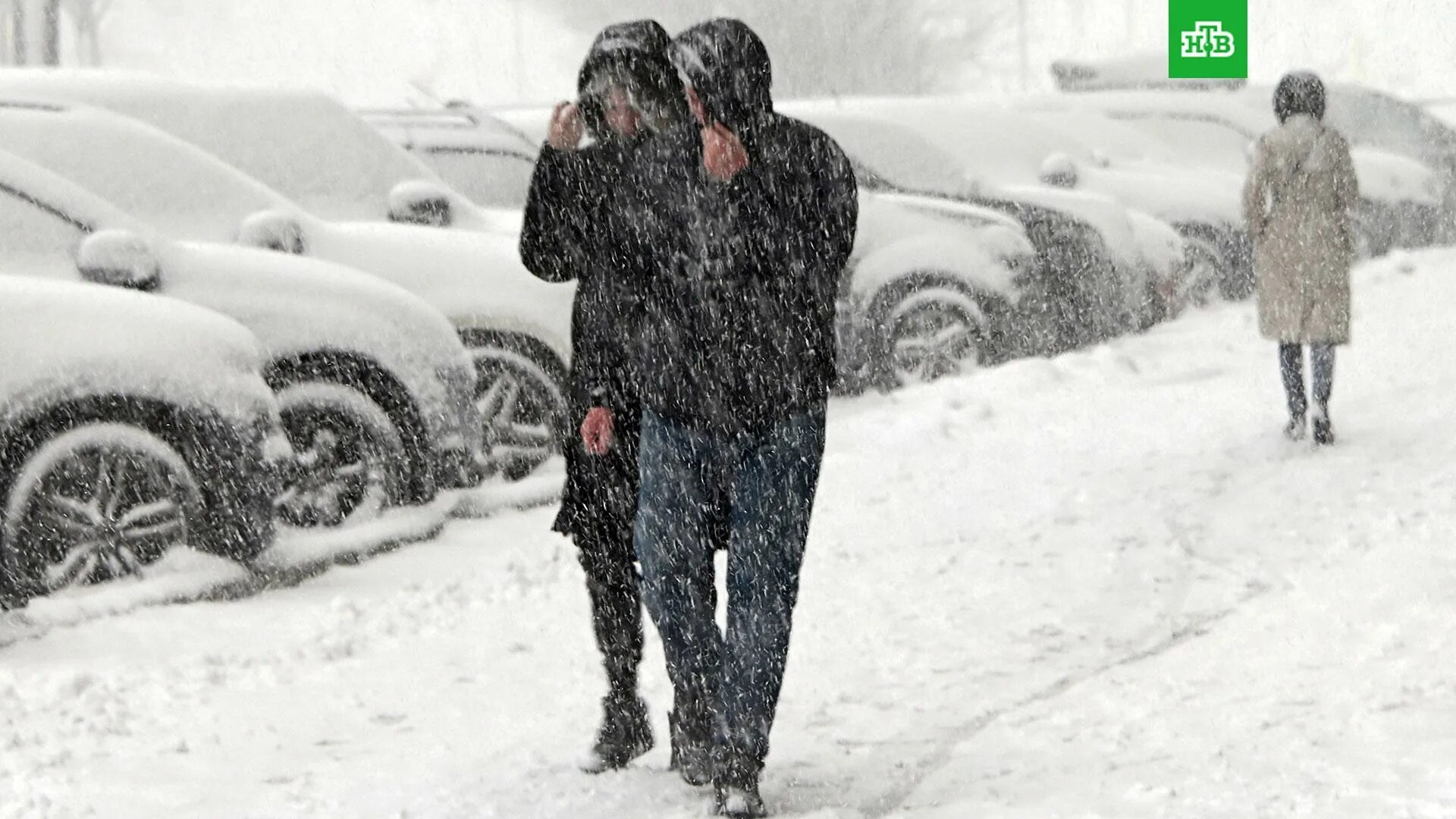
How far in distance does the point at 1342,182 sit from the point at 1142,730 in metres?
4.28

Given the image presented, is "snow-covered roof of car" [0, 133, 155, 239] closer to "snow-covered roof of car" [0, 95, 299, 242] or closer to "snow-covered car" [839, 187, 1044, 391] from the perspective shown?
"snow-covered roof of car" [0, 95, 299, 242]

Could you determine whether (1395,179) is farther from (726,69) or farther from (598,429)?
(726,69)

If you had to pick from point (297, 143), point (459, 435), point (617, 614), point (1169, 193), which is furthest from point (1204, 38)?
point (617, 614)

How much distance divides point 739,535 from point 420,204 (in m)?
4.84

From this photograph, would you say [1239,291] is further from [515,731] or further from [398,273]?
[515,731]

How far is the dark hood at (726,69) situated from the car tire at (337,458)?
339 centimetres

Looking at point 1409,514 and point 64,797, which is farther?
point 1409,514

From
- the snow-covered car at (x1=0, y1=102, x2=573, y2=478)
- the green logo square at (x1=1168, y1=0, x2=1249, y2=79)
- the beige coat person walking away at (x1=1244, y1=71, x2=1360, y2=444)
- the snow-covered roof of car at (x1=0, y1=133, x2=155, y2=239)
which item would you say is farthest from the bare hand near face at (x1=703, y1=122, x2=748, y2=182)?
the green logo square at (x1=1168, y1=0, x2=1249, y2=79)

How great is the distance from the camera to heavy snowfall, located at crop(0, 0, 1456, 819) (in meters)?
3.99

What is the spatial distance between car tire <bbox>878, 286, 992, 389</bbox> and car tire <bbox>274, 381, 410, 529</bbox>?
383cm

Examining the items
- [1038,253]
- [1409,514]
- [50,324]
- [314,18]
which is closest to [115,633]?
[50,324]

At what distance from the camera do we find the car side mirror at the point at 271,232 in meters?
7.55

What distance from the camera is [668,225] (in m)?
3.91

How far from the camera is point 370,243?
805 centimetres
